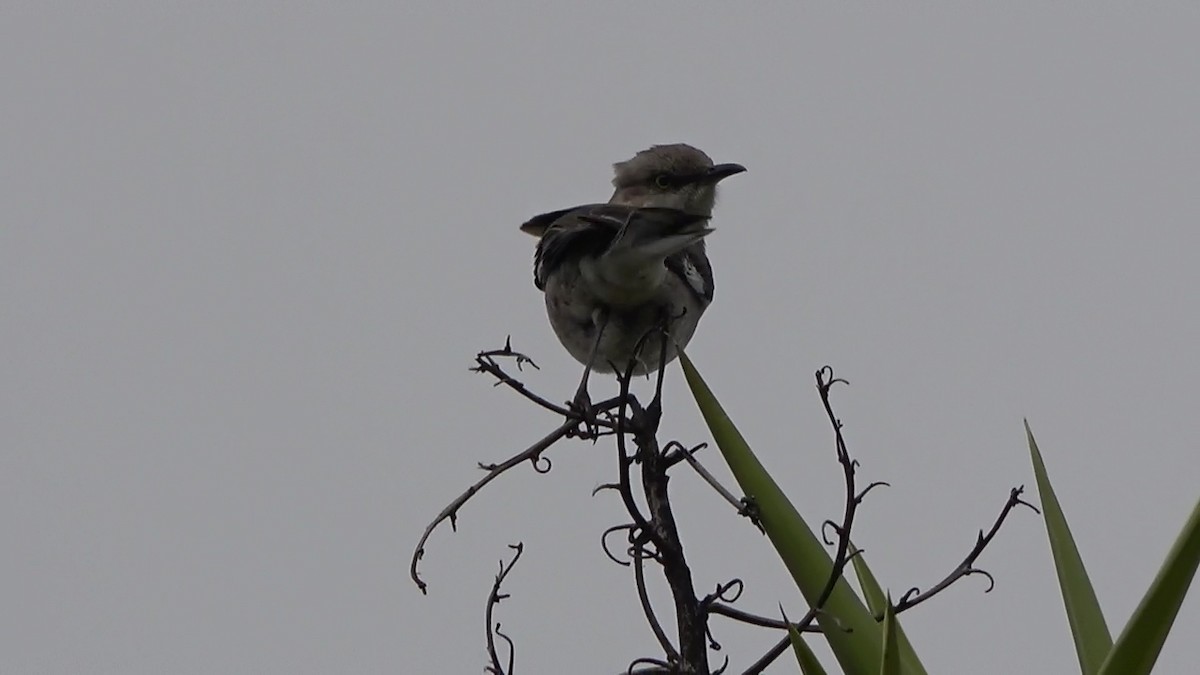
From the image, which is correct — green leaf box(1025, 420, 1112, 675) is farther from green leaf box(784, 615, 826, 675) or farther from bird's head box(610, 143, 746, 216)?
bird's head box(610, 143, 746, 216)

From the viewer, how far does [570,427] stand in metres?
2.79

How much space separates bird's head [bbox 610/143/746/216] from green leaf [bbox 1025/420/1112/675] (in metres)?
2.07

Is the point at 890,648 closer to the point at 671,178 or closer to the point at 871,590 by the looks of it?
the point at 871,590

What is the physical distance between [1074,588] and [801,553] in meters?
0.52

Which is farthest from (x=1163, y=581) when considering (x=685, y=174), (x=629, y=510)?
(x=685, y=174)

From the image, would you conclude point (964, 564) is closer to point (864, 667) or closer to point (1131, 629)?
point (864, 667)

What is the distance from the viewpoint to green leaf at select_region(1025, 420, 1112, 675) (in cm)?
244

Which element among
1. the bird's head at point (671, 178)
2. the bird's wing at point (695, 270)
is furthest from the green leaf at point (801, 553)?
the bird's head at point (671, 178)

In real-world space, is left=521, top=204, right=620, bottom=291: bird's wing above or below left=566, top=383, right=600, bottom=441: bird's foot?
above

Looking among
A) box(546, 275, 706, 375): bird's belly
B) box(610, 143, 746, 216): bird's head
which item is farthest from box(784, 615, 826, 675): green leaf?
box(610, 143, 746, 216): bird's head

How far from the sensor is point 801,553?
94.8 inches

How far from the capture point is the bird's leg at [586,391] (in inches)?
107

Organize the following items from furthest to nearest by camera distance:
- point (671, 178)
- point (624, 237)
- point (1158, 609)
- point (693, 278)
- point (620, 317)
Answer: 1. point (671, 178)
2. point (693, 278)
3. point (620, 317)
4. point (624, 237)
5. point (1158, 609)

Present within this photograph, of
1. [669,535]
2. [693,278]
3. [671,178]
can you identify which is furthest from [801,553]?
[671,178]
